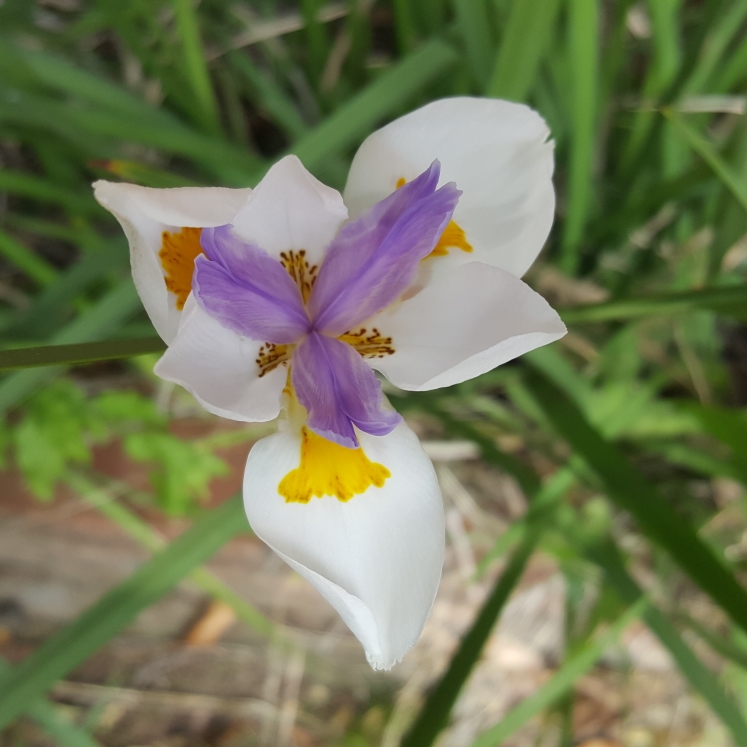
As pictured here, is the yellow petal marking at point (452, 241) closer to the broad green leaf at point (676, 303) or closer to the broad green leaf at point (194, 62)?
the broad green leaf at point (676, 303)

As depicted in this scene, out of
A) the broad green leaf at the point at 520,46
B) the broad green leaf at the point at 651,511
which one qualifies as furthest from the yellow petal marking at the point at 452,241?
the broad green leaf at the point at 651,511

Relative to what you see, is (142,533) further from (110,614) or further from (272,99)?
(272,99)

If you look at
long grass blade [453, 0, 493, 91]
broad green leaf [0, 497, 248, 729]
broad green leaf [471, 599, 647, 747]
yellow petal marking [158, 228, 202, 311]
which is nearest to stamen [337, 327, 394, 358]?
yellow petal marking [158, 228, 202, 311]

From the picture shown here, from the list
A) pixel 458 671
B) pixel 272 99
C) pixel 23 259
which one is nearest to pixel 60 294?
pixel 23 259

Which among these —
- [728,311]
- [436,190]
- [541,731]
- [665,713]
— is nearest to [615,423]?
[728,311]

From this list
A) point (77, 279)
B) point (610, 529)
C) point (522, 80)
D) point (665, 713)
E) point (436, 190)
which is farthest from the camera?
point (665, 713)

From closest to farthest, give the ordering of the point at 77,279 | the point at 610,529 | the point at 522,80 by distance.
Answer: the point at 522,80, the point at 77,279, the point at 610,529

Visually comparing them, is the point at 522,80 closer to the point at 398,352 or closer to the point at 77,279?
the point at 398,352
